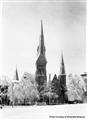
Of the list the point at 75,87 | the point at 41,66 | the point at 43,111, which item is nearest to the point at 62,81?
the point at 75,87

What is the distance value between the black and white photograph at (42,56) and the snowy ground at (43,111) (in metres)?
0.01

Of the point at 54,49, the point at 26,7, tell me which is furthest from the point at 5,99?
the point at 26,7

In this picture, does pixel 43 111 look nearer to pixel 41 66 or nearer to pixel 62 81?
pixel 62 81

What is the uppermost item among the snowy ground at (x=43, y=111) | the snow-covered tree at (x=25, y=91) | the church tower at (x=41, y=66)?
the church tower at (x=41, y=66)

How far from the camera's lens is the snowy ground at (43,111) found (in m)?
3.88

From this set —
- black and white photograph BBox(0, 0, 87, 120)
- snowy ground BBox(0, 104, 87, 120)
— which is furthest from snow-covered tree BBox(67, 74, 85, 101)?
snowy ground BBox(0, 104, 87, 120)

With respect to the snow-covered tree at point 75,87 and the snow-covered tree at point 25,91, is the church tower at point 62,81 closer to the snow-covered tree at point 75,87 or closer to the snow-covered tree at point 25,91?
the snow-covered tree at point 75,87

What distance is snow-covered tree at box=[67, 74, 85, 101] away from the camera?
156 inches

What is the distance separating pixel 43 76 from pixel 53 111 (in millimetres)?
426

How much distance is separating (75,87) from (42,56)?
543 millimetres

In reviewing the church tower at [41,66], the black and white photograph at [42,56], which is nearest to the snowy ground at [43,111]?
the black and white photograph at [42,56]

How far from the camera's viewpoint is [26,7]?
4.03 metres

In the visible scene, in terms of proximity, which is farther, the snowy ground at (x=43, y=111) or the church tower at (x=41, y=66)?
the church tower at (x=41, y=66)

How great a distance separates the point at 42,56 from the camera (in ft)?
13.1
